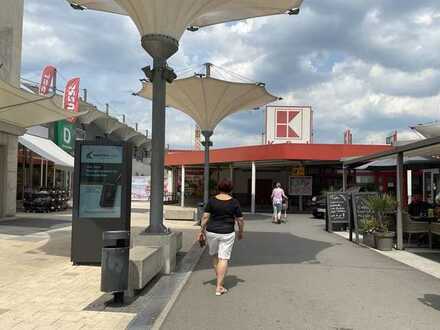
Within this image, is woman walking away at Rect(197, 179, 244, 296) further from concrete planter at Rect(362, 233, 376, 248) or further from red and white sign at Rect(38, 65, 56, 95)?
red and white sign at Rect(38, 65, 56, 95)

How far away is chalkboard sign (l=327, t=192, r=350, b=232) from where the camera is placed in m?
16.9

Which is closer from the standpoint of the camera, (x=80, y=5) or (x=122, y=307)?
(x=122, y=307)

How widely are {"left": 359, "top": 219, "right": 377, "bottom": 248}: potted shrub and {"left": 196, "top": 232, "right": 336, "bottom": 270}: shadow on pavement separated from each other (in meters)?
0.95

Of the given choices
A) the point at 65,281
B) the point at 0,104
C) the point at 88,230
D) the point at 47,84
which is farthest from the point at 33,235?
the point at 47,84

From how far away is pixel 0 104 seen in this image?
15.0 m

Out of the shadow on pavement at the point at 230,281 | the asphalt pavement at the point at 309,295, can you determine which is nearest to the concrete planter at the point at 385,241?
the asphalt pavement at the point at 309,295

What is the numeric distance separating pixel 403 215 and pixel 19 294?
982 centimetres

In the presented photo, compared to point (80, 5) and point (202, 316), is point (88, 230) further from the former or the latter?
point (80, 5)

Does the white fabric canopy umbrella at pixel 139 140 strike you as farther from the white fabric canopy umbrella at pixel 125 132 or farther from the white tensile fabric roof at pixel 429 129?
the white tensile fabric roof at pixel 429 129

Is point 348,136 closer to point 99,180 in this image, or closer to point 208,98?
point 208,98

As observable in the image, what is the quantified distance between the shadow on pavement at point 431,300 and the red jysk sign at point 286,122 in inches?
1289

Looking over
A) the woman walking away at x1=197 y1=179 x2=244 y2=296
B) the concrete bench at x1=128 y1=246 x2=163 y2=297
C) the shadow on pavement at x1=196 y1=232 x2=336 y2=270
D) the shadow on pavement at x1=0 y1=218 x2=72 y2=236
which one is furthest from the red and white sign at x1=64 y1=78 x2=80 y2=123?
the woman walking away at x1=197 y1=179 x2=244 y2=296

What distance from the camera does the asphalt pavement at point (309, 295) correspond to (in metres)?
5.78

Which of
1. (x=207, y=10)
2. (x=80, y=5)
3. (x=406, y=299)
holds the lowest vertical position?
(x=406, y=299)
